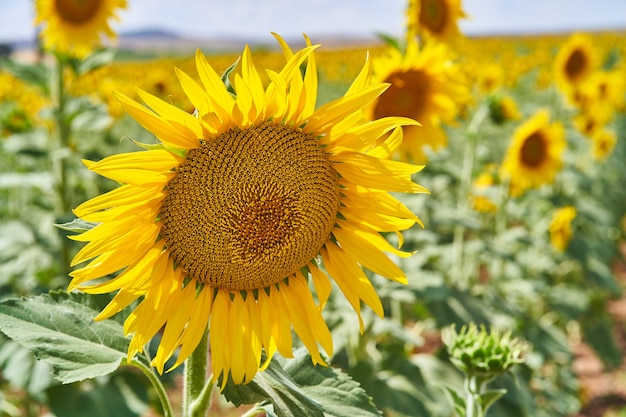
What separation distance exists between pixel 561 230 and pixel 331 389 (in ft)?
11.1

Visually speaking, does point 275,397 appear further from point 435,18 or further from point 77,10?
point 77,10

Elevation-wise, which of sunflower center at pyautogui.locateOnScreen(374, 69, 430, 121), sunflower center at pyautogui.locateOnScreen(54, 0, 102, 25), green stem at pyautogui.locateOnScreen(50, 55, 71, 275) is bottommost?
green stem at pyautogui.locateOnScreen(50, 55, 71, 275)

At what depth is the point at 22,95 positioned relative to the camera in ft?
23.8

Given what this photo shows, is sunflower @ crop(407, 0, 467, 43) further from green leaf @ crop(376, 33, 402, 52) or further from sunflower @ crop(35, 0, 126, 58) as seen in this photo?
sunflower @ crop(35, 0, 126, 58)

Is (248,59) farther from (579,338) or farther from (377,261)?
(579,338)

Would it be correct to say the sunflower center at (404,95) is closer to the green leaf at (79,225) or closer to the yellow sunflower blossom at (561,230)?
the yellow sunflower blossom at (561,230)

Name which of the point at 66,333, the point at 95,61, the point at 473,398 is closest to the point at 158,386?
the point at 66,333

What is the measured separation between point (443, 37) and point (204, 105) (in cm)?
266

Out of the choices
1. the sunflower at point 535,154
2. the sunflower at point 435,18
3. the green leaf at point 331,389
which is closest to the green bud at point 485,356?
the green leaf at point 331,389

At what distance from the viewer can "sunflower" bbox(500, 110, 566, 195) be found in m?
4.02

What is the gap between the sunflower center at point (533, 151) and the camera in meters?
4.05

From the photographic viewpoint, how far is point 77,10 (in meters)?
3.46

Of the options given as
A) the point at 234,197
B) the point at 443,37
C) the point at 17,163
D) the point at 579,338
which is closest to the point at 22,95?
the point at 17,163

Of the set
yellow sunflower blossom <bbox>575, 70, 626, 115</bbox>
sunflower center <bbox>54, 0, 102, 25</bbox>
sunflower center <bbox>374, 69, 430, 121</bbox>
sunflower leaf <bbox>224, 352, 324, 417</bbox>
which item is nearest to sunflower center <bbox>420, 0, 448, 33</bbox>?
sunflower center <bbox>374, 69, 430, 121</bbox>
